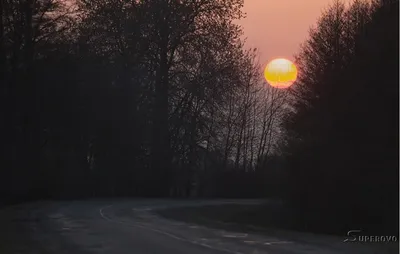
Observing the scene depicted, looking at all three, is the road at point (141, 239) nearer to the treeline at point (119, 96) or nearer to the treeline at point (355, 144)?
the treeline at point (355, 144)

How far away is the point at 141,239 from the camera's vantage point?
59.9 feet

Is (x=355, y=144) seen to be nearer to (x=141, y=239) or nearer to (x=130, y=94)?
(x=141, y=239)

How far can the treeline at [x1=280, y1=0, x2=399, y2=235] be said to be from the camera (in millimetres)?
22641

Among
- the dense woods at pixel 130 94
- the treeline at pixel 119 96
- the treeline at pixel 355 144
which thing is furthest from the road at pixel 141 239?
the treeline at pixel 119 96

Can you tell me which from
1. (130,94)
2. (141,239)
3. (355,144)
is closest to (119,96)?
(130,94)

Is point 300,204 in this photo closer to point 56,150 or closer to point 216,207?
point 216,207

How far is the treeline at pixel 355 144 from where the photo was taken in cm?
2264

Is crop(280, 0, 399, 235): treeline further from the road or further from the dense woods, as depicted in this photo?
the road

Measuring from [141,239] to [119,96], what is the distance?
104ft

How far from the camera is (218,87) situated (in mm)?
48312

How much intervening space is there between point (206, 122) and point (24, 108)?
1355 centimetres

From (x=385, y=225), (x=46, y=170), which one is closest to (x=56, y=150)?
(x=46, y=170)

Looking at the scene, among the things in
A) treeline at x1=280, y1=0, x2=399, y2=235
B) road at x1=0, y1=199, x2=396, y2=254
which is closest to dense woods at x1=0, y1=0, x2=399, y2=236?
treeline at x1=280, y1=0, x2=399, y2=235

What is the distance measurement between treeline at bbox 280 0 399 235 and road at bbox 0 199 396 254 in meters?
4.56
